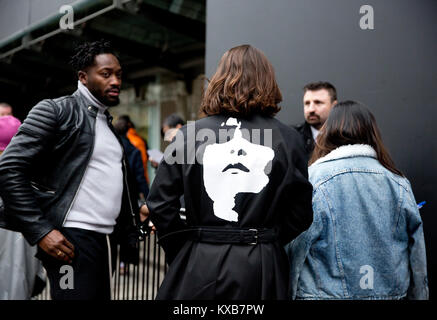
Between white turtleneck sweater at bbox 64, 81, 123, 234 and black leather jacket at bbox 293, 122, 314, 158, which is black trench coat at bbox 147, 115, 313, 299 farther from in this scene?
black leather jacket at bbox 293, 122, 314, 158

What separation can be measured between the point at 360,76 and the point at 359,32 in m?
0.38

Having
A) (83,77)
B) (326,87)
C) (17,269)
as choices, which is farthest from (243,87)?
(17,269)

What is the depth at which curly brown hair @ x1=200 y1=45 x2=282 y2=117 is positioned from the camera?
2.10 meters

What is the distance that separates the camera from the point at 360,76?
3.51 metres

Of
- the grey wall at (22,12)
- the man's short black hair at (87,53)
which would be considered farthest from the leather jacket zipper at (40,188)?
the grey wall at (22,12)

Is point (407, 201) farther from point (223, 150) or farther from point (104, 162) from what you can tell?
point (104, 162)

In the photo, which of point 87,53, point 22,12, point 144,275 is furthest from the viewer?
point 22,12

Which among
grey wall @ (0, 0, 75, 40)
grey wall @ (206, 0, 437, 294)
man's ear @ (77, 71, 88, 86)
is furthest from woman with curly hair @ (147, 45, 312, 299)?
grey wall @ (0, 0, 75, 40)

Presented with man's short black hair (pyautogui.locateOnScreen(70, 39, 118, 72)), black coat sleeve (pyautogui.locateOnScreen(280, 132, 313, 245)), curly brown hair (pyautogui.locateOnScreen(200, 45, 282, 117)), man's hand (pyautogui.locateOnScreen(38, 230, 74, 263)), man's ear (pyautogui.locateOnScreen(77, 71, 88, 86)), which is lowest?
man's hand (pyautogui.locateOnScreen(38, 230, 74, 263))

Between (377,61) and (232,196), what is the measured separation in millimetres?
2137

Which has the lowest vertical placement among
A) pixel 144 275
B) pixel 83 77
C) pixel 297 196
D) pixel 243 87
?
pixel 144 275

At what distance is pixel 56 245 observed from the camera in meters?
2.33

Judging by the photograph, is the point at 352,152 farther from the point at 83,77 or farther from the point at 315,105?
the point at 83,77

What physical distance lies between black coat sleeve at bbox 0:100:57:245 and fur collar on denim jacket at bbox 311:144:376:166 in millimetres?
1707
